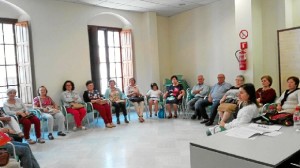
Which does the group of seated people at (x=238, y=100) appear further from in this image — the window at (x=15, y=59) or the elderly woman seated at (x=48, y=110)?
the window at (x=15, y=59)

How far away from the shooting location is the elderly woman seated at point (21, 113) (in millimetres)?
4223

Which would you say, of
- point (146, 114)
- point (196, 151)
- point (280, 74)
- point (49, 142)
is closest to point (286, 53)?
point (280, 74)

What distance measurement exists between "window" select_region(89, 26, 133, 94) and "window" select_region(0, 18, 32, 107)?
1606 millimetres

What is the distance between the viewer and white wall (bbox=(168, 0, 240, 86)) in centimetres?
600

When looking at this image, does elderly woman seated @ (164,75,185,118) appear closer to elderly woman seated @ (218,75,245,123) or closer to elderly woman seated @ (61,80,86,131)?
elderly woman seated @ (218,75,245,123)

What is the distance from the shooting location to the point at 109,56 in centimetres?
675

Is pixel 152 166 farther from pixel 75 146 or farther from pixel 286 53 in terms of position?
pixel 286 53

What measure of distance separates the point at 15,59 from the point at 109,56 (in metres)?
2.29

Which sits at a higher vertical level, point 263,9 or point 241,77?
point 263,9

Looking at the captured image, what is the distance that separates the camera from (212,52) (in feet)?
21.2

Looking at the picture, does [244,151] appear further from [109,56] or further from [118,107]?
[109,56]

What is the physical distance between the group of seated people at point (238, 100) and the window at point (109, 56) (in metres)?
2.11

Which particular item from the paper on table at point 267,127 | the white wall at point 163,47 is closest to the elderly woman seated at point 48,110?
the white wall at point 163,47

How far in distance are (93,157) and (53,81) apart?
2634mm
